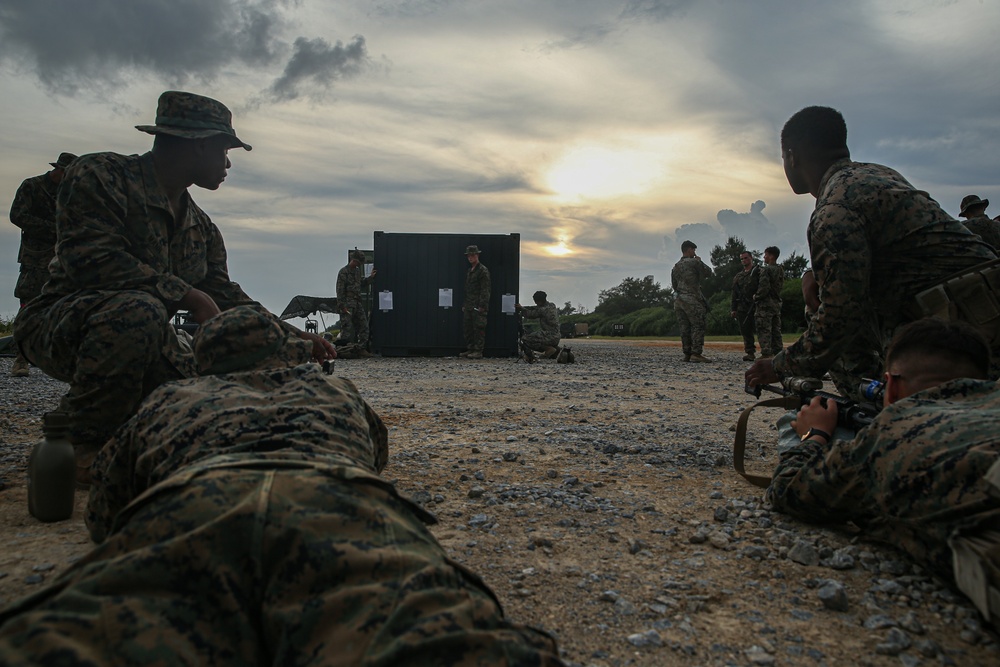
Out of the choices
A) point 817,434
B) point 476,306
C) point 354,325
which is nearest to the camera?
point 817,434

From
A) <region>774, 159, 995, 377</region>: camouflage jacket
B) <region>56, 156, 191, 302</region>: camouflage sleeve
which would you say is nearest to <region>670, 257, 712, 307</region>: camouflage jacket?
<region>774, 159, 995, 377</region>: camouflage jacket

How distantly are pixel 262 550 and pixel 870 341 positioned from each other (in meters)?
3.61

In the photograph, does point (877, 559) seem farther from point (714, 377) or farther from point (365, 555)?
point (714, 377)

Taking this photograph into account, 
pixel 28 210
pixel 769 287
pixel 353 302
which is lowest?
pixel 353 302

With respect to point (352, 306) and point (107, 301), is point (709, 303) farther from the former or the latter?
point (107, 301)

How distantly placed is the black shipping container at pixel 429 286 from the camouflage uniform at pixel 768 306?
16.8 ft

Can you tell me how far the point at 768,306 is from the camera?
12062 mm

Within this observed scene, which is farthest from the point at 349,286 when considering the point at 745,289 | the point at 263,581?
the point at 263,581

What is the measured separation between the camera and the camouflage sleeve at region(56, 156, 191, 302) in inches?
128

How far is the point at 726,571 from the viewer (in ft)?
7.57

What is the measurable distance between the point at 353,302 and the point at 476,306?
2642 mm

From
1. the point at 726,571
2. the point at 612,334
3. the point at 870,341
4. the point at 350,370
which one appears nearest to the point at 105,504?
the point at 726,571

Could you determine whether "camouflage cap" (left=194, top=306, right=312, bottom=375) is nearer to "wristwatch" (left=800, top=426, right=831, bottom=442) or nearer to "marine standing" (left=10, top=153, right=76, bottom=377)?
"wristwatch" (left=800, top=426, right=831, bottom=442)

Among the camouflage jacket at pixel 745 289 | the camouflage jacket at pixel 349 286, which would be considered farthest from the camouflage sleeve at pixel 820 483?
the camouflage jacket at pixel 349 286
